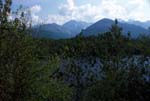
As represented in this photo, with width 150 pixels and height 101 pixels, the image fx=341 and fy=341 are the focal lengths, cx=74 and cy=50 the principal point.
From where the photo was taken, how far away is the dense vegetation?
770cm

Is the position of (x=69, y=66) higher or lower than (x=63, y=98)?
higher

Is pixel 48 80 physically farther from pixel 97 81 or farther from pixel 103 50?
pixel 103 50

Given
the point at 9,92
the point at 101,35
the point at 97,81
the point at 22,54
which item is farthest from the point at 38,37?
the point at 101,35

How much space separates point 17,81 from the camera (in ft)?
25.4

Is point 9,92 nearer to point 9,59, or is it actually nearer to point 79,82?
point 9,59

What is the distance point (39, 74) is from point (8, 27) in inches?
50.9

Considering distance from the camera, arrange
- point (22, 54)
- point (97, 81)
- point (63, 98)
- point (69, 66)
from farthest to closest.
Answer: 1. point (69, 66)
2. point (97, 81)
3. point (63, 98)
4. point (22, 54)

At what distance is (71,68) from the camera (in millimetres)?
10617

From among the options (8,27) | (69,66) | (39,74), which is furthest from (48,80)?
(69,66)

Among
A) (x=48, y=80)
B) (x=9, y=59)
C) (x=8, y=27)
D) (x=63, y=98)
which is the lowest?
(x=63, y=98)

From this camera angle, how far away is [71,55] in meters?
11.1

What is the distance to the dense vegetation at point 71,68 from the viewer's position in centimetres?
770

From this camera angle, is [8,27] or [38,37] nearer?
[8,27]

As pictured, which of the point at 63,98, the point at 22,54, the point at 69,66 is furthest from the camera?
the point at 69,66
